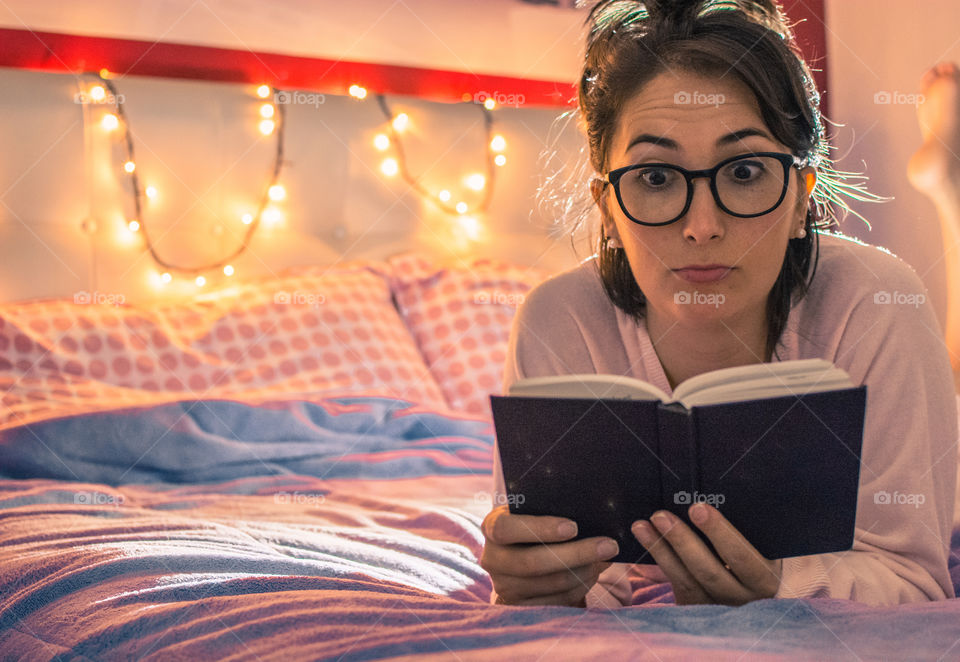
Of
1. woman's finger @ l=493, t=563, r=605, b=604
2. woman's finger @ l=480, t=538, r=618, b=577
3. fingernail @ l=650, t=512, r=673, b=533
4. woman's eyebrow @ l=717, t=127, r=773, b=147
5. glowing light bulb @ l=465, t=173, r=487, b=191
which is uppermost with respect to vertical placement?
glowing light bulb @ l=465, t=173, r=487, b=191

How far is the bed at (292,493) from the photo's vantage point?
0.72m

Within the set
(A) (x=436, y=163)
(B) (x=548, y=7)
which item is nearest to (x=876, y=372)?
(A) (x=436, y=163)

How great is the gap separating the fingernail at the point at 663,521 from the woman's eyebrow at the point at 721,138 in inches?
16.8

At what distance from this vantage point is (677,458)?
788mm

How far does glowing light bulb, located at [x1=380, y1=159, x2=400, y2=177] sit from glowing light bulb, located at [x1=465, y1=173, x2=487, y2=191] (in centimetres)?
24

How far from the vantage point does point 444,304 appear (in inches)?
94.4

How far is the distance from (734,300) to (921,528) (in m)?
0.32

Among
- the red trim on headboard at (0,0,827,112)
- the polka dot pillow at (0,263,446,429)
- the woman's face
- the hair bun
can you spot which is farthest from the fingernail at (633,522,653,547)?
the red trim on headboard at (0,0,827,112)

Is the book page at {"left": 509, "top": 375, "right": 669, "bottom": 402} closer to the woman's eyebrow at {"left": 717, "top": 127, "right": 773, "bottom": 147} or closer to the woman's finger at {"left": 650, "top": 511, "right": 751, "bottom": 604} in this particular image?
the woman's finger at {"left": 650, "top": 511, "right": 751, "bottom": 604}

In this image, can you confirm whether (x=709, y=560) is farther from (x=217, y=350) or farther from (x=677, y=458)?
(x=217, y=350)

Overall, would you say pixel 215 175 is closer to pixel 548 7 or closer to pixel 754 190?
pixel 548 7

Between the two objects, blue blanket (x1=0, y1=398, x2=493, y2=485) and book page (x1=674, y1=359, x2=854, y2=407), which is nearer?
book page (x1=674, y1=359, x2=854, y2=407)

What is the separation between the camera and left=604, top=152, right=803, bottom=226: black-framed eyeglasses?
961 millimetres

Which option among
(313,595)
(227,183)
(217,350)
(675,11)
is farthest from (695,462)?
(227,183)
